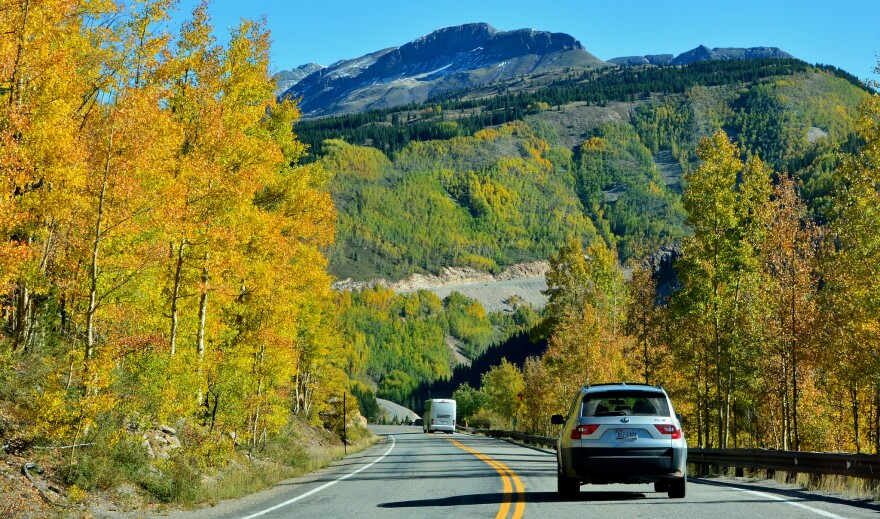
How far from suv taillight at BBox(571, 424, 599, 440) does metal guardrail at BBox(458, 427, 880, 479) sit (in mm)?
5515

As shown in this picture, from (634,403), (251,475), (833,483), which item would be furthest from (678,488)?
(251,475)

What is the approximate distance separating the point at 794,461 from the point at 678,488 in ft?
19.4

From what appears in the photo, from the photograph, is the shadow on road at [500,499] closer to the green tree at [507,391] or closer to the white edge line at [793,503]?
the white edge line at [793,503]

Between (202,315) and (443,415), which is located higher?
(202,315)

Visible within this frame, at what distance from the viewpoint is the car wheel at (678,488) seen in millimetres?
13898

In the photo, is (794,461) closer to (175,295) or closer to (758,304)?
(175,295)

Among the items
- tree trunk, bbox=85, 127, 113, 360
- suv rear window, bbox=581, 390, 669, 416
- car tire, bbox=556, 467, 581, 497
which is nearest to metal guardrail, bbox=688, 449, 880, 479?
suv rear window, bbox=581, 390, 669, 416

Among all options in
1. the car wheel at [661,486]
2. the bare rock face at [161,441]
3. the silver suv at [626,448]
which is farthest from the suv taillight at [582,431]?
the bare rock face at [161,441]

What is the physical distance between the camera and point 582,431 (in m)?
13.7

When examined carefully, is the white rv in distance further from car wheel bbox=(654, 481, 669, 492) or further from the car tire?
the car tire

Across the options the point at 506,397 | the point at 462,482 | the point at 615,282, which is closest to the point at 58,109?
the point at 462,482

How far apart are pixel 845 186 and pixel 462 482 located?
59.9 ft

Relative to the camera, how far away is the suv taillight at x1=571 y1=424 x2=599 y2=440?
1365 cm

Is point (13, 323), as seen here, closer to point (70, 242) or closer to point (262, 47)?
point (70, 242)
